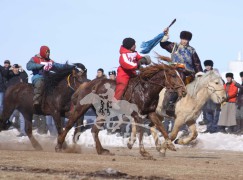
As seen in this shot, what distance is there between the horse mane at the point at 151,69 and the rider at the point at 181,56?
2195mm

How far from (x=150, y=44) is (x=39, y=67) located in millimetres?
3103

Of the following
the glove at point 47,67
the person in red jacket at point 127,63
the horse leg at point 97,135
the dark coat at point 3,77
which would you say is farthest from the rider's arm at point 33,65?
the dark coat at point 3,77

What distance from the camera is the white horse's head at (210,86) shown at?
20.0m

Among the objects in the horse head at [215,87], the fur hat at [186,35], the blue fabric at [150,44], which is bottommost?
the horse head at [215,87]

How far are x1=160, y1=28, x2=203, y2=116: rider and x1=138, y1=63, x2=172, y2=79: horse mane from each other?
7.20 ft

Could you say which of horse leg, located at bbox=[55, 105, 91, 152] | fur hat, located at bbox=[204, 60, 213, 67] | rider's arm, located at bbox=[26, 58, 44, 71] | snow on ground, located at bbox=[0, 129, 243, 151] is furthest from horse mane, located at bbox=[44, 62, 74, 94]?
fur hat, located at bbox=[204, 60, 213, 67]

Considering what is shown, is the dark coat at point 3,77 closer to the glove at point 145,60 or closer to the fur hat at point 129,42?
the fur hat at point 129,42

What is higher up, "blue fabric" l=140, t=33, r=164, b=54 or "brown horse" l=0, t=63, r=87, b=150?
"blue fabric" l=140, t=33, r=164, b=54

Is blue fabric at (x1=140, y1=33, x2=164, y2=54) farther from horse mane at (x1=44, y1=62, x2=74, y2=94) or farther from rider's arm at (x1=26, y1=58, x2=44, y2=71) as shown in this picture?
rider's arm at (x1=26, y1=58, x2=44, y2=71)

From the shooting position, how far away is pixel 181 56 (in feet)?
65.9

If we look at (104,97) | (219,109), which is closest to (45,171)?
(104,97)

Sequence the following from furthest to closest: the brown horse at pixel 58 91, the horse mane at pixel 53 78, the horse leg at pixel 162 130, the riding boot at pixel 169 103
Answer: the horse mane at pixel 53 78
the brown horse at pixel 58 91
the riding boot at pixel 169 103
the horse leg at pixel 162 130

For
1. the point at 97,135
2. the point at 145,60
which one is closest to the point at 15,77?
the point at 97,135

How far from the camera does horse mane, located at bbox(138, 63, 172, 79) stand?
57.5ft
